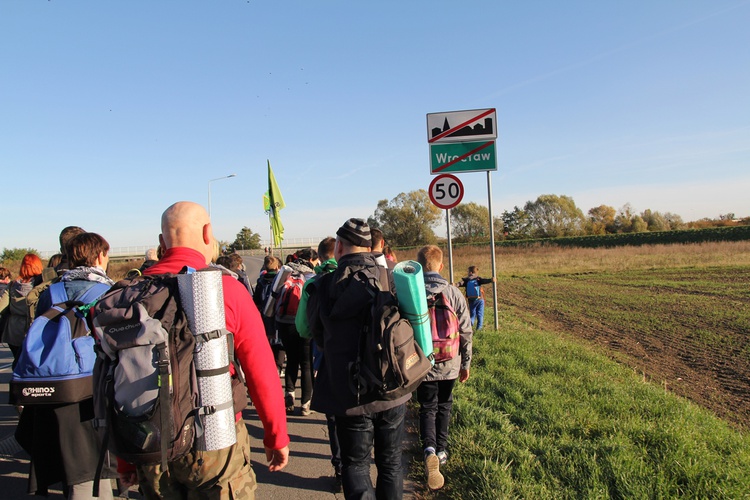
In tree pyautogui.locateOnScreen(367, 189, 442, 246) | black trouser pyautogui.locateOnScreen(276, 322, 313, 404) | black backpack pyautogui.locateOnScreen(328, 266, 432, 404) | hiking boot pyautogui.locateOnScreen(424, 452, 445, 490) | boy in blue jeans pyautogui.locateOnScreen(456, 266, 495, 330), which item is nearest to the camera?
black backpack pyautogui.locateOnScreen(328, 266, 432, 404)

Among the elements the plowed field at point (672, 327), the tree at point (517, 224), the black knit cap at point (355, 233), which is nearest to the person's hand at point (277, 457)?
the black knit cap at point (355, 233)

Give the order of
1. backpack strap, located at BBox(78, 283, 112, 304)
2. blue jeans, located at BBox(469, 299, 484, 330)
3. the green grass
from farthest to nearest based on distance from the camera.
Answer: blue jeans, located at BBox(469, 299, 484, 330) < the green grass < backpack strap, located at BBox(78, 283, 112, 304)

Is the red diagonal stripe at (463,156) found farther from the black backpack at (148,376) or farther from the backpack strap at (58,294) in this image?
the black backpack at (148,376)

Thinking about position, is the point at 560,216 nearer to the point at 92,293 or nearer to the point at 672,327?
the point at 672,327

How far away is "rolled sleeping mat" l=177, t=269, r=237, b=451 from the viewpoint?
6.52 ft

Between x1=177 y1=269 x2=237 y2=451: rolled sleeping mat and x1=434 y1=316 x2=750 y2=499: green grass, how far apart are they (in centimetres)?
210

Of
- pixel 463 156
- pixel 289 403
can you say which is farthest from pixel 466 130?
pixel 289 403

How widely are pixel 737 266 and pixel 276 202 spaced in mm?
27208

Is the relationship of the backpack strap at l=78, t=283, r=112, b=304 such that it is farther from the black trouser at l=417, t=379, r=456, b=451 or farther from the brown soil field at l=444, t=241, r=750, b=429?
the brown soil field at l=444, t=241, r=750, b=429

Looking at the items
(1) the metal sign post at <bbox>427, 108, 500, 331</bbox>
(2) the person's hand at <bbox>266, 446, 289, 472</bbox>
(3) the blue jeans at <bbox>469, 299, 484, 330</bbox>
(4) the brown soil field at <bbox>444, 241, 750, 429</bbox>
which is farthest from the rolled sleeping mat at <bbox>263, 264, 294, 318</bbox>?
(3) the blue jeans at <bbox>469, 299, 484, 330</bbox>

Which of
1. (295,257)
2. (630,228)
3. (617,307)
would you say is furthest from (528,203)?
(295,257)

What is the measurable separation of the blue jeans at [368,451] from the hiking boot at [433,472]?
2.75 feet

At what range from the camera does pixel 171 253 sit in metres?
2.29

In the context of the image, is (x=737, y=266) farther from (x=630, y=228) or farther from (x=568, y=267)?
(x=630, y=228)
